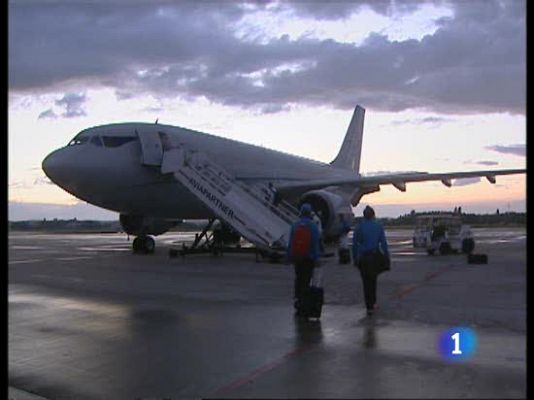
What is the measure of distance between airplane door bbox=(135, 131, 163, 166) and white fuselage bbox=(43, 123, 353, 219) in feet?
0.77

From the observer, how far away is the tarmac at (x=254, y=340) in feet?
15.1

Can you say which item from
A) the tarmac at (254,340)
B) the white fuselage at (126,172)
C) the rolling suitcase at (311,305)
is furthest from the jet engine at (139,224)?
the rolling suitcase at (311,305)

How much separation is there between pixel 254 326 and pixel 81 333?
6.32 feet

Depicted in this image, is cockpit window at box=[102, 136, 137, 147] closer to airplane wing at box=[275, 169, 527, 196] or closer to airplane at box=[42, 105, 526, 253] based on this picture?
airplane at box=[42, 105, 526, 253]

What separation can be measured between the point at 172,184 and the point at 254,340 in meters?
12.9

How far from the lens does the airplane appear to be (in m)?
17.2

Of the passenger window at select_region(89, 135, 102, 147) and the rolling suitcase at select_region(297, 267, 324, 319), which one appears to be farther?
the passenger window at select_region(89, 135, 102, 147)

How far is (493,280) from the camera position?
11.5 meters

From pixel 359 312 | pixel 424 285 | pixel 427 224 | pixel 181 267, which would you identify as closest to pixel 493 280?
pixel 424 285

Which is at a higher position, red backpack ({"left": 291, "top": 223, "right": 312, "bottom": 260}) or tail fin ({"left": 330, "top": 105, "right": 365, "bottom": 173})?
tail fin ({"left": 330, "top": 105, "right": 365, "bottom": 173})

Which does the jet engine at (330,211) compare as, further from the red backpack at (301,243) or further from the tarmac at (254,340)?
the red backpack at (301,243)

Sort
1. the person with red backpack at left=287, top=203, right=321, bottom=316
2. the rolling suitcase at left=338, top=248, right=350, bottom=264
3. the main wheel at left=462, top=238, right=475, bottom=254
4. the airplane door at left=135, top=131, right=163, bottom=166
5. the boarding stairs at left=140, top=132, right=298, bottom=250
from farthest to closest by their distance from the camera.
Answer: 1. the main wheel at left=462, top=238, right=475, bottom=254
2. the airplane door at left=135, top=131, right=163, bottom=166
3. the boarding stairs at left=140, top=132, right=298, bottom=250
4. the rolling suitcase at left=338, top=248, right=350, bottom=264
5. the person with red backpack at left=287, top=203, right=321, bottom=316

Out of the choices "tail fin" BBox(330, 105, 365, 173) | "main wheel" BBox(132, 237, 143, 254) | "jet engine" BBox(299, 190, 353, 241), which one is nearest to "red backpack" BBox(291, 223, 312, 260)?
"jet engine" BBox(299, 190, 353, 241)

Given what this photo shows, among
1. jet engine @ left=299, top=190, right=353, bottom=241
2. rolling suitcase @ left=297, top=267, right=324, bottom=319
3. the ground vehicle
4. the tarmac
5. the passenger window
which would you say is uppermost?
the passenger window
